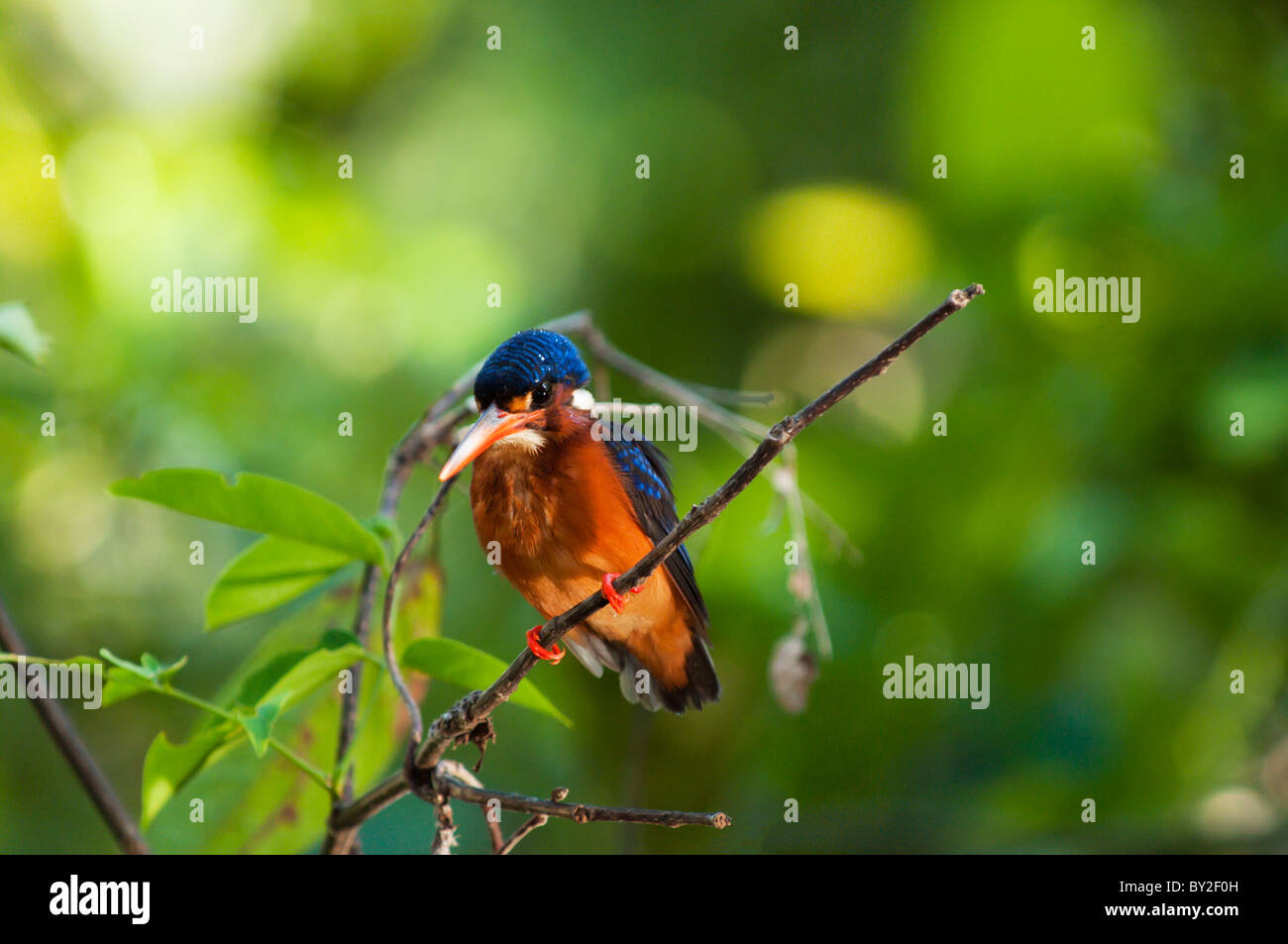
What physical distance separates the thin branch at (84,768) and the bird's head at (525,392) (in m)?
0.64

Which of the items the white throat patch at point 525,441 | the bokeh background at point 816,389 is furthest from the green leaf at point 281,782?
the bokeh background at point 816,389

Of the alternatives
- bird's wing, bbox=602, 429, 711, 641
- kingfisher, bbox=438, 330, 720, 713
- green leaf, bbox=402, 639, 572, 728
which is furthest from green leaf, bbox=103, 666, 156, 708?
bird's wing, bbox=602, 429, 711, 641

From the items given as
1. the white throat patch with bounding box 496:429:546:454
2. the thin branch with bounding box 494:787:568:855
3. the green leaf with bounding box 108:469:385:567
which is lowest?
the thin branch with bounding box 494:787:568:855

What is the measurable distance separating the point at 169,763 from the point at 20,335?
641 mm

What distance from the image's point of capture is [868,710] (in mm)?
3490

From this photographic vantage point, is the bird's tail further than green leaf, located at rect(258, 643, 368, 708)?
Yes

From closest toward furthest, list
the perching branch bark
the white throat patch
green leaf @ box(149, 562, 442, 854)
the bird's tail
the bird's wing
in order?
the perching branch bark, green leaf @ box(149, 562, 442, 854), the white throat patch, the bird's wing, the bird's tail

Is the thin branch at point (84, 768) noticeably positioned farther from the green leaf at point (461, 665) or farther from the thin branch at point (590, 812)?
the thin branch at point (590, 812)

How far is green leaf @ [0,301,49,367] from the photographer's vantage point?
159 cm

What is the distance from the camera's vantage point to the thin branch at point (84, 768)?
1599mm

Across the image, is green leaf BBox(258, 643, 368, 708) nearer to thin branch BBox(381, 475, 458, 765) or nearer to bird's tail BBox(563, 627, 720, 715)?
thin branch BBox(381, 475, 458, 765)

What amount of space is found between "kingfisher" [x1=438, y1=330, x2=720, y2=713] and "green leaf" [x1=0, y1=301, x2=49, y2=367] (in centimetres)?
63

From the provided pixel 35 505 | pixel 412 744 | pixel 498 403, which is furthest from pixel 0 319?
pixel 35 505

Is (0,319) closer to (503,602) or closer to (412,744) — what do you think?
(412,744)
